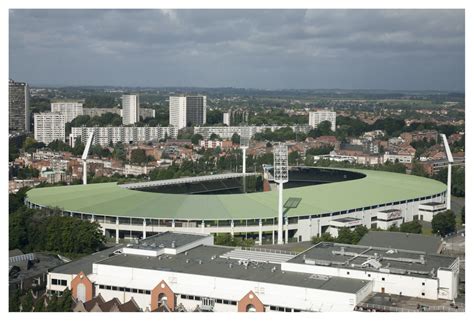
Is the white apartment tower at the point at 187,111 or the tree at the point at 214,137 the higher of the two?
the white apartment tower at the point at 187,111

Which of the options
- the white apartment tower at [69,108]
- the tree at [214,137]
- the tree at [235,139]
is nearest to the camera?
the tree at [235,139]

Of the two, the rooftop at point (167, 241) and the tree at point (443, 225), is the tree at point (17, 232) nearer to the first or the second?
the rooftop at point (167, 241)

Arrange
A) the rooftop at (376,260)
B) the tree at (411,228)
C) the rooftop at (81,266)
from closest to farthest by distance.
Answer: the rooftop at (376,260) < the rooftop at (81,266) < the tree at (411,228)

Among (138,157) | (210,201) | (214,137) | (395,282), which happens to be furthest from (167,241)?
(214,137)

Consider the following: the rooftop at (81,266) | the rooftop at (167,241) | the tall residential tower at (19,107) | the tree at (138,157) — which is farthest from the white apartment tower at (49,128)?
the rooftop at (81,266)

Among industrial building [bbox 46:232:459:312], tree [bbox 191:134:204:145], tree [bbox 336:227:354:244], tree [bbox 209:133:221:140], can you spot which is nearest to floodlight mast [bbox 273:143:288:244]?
tree [bbox 336:227:354:244]

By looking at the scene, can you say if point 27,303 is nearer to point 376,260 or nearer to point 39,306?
point 39,306
